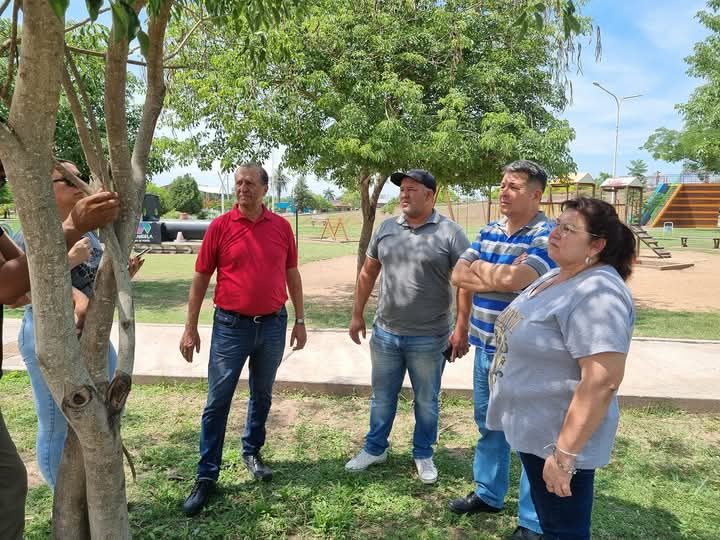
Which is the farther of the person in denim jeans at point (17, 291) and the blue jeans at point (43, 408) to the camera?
the blue jeans at point (43, 408)

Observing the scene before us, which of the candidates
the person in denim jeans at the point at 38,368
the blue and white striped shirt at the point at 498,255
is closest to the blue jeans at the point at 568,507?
the blue and white striped shirt at the point at 498,255

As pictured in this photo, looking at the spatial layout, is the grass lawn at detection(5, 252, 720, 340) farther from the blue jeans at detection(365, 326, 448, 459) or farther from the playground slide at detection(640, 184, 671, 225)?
the playground slide at detection(640, 184, 671, 225)

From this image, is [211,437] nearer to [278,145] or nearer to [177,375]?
[177,375]

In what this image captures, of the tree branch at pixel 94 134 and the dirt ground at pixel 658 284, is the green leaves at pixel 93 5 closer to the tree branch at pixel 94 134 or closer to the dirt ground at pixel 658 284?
the tree branch at pixel 94 134

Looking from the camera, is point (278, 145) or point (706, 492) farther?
point (278, 145)

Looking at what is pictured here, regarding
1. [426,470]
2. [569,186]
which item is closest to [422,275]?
[426,470]

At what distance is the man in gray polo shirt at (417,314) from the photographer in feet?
10.6

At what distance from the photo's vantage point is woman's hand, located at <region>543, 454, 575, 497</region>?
1.75 m

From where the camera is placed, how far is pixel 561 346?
71.1 inches

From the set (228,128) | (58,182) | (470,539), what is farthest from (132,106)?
(470,539)

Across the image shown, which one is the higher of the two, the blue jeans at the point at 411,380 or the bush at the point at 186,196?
the bush at the point at 186,196

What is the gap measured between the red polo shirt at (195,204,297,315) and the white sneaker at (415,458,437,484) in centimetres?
133

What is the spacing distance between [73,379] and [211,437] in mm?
1299

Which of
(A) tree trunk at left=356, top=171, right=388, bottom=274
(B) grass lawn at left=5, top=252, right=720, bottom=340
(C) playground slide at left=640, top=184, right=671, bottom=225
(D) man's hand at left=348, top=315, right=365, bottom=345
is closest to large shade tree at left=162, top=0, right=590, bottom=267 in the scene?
(A) tree trunk at left=356, top=171, right=388, bottom=274
